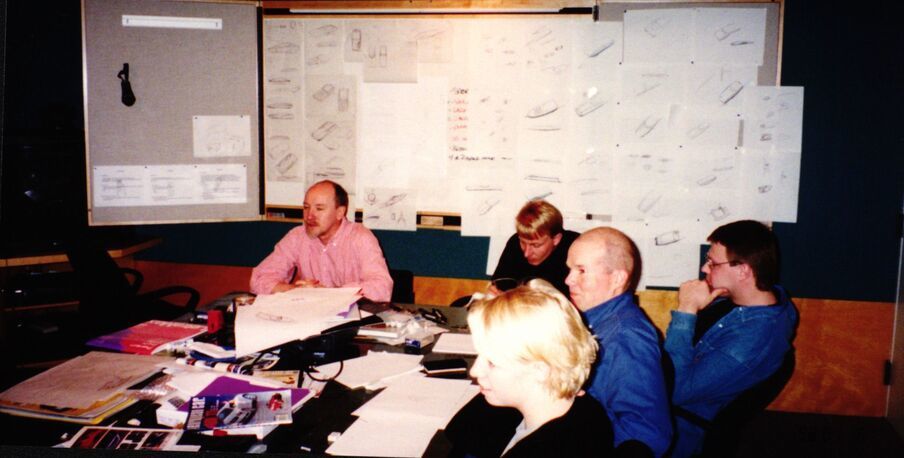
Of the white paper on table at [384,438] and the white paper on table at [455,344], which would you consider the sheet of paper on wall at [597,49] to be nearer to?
the white paper on table at [455,344]

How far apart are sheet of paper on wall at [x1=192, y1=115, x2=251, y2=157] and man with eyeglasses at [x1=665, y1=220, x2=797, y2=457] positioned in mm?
2890

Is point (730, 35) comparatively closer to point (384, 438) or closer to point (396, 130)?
point (396, 130)

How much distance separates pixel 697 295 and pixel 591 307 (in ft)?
1.99

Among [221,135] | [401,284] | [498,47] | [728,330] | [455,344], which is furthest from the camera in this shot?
[221,135]

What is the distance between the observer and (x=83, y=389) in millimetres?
1818

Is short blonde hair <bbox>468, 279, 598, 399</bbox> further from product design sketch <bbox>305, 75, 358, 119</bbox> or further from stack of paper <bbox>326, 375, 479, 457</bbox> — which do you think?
product design sketch <bbox>305, 75, 358, 119</bbox>

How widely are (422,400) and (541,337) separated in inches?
23.8

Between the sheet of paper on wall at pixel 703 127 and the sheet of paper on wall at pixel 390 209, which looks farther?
the sheet of paper on wall at pixel 390 209

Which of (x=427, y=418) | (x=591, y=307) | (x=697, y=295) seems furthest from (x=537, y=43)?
(x=427, y=418)

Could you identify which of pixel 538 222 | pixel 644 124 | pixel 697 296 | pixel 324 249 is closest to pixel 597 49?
pixel 644 124

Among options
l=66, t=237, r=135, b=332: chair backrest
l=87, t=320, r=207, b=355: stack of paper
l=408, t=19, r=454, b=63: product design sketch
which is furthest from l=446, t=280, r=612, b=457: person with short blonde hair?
Result: l=408, t=19, r=454, b=63: product design sketch

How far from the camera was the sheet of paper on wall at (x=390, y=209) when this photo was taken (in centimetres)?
400

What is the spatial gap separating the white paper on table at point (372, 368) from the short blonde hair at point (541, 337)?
661 mm

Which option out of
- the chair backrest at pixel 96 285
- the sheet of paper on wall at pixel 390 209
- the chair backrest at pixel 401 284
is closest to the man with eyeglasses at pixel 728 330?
the chair backrest at pixel 401 284
